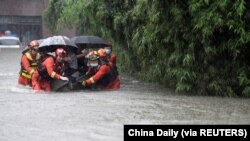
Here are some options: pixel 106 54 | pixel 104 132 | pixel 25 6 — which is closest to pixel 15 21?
pixel 25 6

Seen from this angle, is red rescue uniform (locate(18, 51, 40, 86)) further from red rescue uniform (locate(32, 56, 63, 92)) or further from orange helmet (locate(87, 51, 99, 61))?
orange helmet (locate(87, 51, 99, 61))

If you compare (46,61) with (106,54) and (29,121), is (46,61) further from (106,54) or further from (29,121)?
(29,121)

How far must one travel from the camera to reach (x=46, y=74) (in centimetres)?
1448

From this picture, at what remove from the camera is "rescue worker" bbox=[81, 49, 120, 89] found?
48.1 feet

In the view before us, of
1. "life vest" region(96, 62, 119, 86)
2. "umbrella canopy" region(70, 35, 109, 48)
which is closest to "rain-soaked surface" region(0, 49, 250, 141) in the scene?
"life vest" region(96, 62, 119, 86)

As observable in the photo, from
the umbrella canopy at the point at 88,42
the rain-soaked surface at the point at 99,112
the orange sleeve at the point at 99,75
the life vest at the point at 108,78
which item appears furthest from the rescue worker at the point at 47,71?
the umbrella canopy at the point at 88,42

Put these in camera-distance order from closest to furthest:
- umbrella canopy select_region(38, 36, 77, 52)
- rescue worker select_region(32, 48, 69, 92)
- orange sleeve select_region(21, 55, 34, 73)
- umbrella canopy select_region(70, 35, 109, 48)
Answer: rescue worker select_region(32, 48, 69, 92), umbrella canopy select_region(38, 36, 77, 52), orange sleeve select_region(21, 55, 34, 73), umbrella canopy select_region(70, 35, 109, 48)

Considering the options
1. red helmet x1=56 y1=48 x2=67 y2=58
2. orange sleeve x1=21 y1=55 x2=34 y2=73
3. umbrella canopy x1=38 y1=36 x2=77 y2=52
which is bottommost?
orange sleeve x1=21 y1=55 x2=34 y2=73

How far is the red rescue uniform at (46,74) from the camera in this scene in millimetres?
14211

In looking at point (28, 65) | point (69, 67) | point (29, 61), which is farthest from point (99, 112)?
point (29, 61)

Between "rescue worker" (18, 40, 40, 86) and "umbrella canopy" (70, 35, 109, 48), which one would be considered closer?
"rescue worker" (18, 40, 40, 86)

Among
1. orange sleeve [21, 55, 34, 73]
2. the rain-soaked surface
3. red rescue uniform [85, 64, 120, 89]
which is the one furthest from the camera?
orange sleeve [21, 55, 34, 73]

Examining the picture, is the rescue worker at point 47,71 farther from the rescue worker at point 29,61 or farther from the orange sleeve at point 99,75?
the rescue worker at point 29,61

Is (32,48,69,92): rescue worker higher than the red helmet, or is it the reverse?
the red helmet
